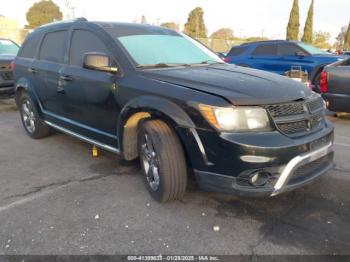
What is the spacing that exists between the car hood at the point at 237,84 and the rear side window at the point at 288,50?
7190mm

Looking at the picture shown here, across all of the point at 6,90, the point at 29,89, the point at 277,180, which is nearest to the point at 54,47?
the point at 29,89

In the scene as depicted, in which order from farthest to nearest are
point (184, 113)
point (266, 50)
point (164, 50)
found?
point (266, 50)
point (164, 50)
point (184, 113)

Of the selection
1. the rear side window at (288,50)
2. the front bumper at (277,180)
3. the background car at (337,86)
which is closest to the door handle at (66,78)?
the front bumper at (277,180)

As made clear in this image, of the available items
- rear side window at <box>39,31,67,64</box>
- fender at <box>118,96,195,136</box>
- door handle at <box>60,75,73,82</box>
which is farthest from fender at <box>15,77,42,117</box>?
fender at <box>118,96,195,136</box>

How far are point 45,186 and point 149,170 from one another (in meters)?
1.25

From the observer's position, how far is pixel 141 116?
3.42 m

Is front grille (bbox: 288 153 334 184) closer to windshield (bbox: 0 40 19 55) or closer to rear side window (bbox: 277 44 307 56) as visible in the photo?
rear side window (bbox: 277 44 307 56)

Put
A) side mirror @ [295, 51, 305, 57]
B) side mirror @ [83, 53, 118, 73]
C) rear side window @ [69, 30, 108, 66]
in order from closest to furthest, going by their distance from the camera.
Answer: side mirror @ [83, 53, 118, 73] < rear side window @ [69, 30, 108, 66] < side mirror @ [295, 51, 305, 57]

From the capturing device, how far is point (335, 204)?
10.7 feet

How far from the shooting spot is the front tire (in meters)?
3.01

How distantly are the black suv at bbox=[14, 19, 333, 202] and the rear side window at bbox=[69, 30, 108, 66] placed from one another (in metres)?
0.01

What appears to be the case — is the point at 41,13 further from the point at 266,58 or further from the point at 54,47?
the point at 54,47

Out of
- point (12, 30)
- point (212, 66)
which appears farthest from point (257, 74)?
point (12, 30)

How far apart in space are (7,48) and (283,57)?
8.05m
